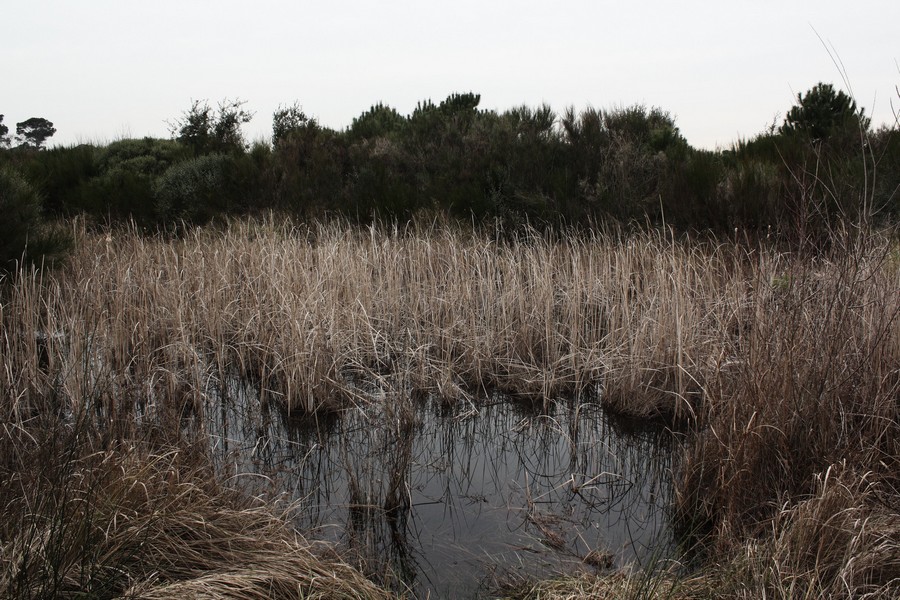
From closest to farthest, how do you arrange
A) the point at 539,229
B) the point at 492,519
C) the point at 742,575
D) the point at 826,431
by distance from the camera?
the point at 742,575 → the point at 826,431 → the point at 492,519 → the point at 539,229

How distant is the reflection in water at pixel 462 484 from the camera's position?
303 centimetres

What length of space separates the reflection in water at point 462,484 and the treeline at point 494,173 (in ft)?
10.0

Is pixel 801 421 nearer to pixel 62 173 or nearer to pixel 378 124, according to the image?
pixel 378 124

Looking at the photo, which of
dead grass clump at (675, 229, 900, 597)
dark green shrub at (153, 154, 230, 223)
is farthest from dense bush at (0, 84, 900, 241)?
dead grass clump at (675, 229, 900, 597)

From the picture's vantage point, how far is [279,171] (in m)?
11.4

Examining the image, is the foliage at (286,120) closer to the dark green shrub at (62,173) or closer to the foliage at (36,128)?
the dark green shrub at (62,173)

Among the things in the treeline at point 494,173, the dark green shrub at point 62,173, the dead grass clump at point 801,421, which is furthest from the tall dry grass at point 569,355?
the dark green shrub at point 62,173

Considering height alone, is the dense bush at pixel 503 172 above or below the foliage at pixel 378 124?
below

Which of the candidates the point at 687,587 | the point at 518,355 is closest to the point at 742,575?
the point at 687,587

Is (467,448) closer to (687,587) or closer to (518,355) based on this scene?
(518,355)

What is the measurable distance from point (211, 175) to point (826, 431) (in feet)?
33.2

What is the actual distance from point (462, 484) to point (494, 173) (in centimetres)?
662

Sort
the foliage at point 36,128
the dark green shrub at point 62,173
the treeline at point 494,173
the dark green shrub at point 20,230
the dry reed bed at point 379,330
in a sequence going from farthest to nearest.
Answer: the foliage at point 36,128
the dark green shrub at point 62,173
the treeline at point 494,173
the dark green shrub at point 20,230
the dry reed bed at point 379,330

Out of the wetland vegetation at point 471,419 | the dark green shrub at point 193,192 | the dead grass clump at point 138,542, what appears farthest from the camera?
the dark green shrub at point 193,192
